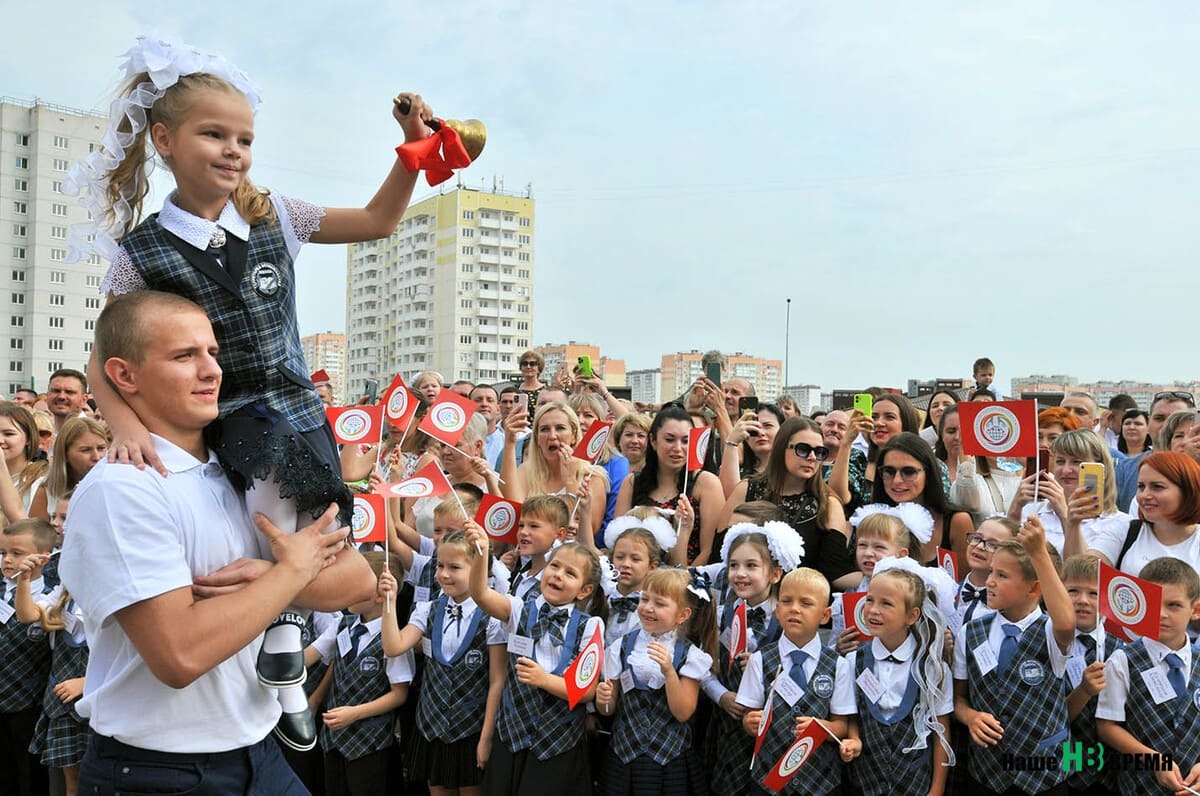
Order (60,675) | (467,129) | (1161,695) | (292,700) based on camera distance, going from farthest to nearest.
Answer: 1. (60,675)
2. (1161,695)
3. (467,129)
4. (292,700)

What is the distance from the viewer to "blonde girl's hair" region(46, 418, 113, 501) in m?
5.82

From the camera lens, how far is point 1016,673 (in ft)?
13.3

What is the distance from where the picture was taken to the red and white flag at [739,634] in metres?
4.46

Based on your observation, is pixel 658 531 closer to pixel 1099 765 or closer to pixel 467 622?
pixel 467 622

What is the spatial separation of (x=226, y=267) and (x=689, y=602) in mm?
2894

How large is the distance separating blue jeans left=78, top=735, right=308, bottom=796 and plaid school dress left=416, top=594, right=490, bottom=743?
275 cm

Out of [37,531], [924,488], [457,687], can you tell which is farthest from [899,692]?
[37,531]

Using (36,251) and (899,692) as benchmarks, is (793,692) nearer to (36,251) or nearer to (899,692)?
(899,692)

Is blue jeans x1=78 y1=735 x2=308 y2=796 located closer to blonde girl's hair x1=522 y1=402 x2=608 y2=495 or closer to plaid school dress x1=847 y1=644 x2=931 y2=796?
plaid school dress x1=847 y1=644 x2=931 y2=796

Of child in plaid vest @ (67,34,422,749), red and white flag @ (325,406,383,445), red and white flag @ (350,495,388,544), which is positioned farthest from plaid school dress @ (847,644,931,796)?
red and white flag @ (325,406,383,445)

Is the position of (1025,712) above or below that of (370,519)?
below

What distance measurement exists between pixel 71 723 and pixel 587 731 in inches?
107

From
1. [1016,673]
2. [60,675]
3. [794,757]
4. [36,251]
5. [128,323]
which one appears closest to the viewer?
[128,323]

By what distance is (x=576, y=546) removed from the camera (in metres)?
4.74
